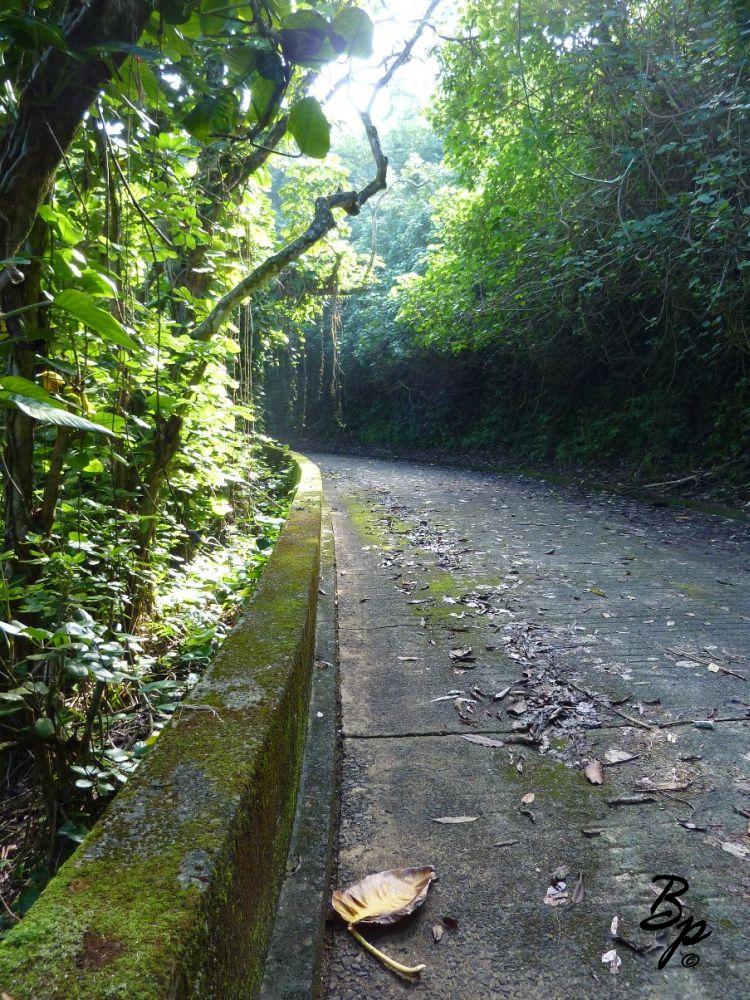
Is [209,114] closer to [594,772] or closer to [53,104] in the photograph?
[53,104]

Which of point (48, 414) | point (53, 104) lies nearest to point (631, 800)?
point (48, 414)

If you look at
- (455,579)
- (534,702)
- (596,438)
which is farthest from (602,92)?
(534,702)

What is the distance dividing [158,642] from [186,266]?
3.56 m

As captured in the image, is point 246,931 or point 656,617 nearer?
point 246,931

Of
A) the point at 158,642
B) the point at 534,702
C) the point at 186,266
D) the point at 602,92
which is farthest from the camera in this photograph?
the point at 602,92

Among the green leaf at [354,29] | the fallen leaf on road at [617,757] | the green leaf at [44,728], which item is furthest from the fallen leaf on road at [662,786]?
the green leaf at [354,29]

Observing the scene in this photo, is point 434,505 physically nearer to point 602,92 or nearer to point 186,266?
point 186,266

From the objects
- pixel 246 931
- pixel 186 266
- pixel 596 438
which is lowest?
pixel 246 931

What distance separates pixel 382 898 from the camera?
1998 millimetres

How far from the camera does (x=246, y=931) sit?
55.0 inches

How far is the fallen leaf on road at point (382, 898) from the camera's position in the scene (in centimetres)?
190
